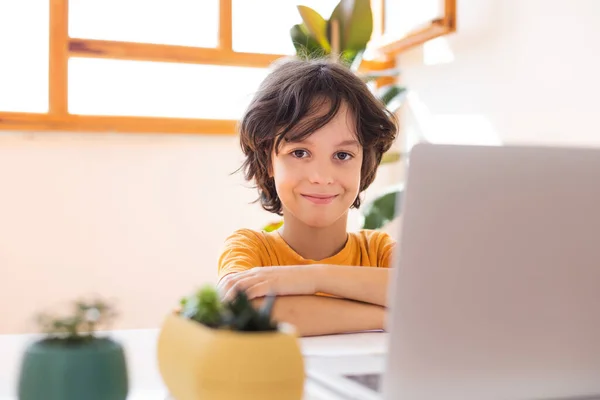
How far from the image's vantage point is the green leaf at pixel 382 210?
2.79 meters

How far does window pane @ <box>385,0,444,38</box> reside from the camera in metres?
2.82

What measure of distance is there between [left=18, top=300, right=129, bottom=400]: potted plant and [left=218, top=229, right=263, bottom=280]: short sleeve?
2.53 ft

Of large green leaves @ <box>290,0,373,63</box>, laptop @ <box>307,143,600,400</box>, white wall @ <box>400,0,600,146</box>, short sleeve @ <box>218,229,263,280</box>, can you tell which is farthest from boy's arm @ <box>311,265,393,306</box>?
large green leaves @ <box>290,0,373,63</box>

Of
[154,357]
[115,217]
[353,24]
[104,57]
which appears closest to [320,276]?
[154,357]

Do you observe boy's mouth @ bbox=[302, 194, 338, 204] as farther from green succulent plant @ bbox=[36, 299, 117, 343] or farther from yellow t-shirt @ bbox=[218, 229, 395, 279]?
green succulent plant @ bbox=[36, 299, 117, 343]

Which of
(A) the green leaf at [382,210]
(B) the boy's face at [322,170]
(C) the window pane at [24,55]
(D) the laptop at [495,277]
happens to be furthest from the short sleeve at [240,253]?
(C) the window pane at [24,55]

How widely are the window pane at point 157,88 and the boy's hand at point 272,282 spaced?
1.89 meters

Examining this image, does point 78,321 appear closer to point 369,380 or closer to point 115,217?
point 369,380

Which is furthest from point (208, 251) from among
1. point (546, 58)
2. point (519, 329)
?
point (519, 329)

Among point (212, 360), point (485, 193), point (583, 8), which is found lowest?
point (212, 360)

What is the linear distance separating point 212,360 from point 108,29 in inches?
109

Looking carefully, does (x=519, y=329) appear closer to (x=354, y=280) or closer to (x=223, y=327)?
(x=223, y=327)

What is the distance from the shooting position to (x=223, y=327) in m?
0.58

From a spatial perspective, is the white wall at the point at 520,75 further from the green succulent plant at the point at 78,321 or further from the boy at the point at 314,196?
the green succulent plant at the point at 78,321
